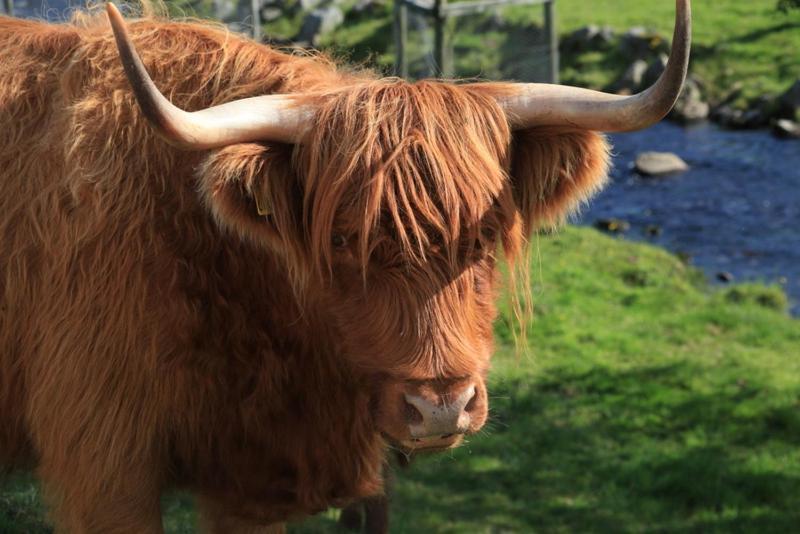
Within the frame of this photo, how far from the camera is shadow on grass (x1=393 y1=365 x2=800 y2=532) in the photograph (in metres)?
6.84

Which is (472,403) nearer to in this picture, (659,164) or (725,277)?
(725,277)

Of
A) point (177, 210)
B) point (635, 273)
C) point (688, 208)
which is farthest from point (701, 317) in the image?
point (177, 210)

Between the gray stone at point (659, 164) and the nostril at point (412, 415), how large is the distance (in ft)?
40.5

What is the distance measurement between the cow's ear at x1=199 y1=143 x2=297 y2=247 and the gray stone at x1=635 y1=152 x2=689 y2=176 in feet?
39.9

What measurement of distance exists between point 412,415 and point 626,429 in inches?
188

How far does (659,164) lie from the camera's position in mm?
15398

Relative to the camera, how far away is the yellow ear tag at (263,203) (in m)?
3.71

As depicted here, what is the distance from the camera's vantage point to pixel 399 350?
3594 mm

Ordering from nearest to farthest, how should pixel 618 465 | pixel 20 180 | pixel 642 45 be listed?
pixel 20 180 → pixel 618 465 → pixel 642 45

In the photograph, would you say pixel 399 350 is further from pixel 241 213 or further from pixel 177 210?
pixel 177 210

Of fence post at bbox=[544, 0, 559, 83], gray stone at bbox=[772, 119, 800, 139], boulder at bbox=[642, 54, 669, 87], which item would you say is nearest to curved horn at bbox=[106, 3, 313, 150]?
fence post at bbox=[544, 0, 559, 83]

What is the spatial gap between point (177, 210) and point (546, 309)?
21.0 feet

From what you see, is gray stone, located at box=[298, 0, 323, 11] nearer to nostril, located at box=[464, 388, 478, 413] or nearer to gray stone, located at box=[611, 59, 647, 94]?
gray stone, located at box=[611, 59, 647, 94]

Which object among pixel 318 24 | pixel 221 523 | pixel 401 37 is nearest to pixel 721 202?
pixel 401 37
